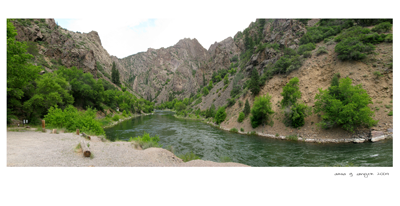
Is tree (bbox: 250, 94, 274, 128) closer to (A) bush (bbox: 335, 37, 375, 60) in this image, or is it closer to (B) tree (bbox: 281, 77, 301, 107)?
(B) tree (bbox: 281, 77, 301, 107)

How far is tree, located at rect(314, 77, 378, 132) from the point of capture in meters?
19.0

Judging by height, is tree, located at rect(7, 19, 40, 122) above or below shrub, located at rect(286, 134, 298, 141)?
above

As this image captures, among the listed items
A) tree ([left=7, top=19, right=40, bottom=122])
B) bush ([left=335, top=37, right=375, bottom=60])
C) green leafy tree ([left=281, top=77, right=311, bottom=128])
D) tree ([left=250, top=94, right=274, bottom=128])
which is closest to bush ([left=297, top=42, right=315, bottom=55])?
bush ([left=335, top=37, right=375, bottom=60])

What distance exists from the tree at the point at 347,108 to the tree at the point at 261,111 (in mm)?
7668

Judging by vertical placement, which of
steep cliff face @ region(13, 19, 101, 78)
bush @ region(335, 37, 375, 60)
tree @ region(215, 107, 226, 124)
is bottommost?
tree @ region(215, 107, 226, 124)

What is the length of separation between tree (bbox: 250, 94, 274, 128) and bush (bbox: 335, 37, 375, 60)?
13.5m

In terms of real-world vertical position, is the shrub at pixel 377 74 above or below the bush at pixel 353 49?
below

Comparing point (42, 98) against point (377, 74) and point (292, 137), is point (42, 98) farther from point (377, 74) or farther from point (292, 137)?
point (377, 74)

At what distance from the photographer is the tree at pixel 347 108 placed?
19025 millimetres

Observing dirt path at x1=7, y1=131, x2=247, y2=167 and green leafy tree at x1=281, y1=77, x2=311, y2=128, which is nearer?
dirt path at x1=7, y1=131, x2=247, y2=167

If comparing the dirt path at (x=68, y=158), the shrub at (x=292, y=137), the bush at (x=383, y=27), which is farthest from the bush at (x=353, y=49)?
the dirt path at (x=68, y=158)

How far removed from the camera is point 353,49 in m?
25.7

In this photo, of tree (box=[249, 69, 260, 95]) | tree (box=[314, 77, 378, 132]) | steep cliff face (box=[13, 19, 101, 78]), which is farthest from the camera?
steep cliff face (box=[13, 19, 101, 78])

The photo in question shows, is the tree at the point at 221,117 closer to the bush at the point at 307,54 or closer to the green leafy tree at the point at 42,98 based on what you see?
the bush at the point at 307,54
